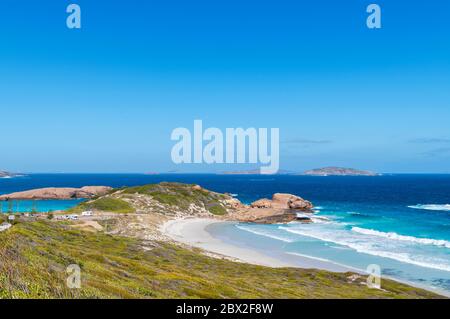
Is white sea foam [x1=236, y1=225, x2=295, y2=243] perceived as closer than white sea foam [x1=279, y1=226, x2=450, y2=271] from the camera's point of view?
No

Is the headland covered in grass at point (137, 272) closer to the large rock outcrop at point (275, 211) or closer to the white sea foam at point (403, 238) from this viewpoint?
the white sea foam at point (403, 238)

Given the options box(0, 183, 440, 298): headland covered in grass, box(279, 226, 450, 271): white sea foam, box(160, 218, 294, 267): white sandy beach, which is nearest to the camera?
box(0, 183, 440, 298): headland covered in grass

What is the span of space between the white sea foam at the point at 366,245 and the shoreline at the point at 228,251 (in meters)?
9.95

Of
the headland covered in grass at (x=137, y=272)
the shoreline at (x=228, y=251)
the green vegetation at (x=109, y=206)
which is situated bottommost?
the shoreline at (x=228, y=251)

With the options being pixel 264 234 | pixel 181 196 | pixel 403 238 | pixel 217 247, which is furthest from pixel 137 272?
pixel 181 196

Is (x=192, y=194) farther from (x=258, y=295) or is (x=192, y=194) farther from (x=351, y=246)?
(x=258, y=295)

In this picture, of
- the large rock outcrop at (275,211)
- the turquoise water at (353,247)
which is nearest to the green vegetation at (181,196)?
the large rock outcrop at (275,211)

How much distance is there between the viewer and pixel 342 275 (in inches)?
1599

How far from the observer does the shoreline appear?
4894cm

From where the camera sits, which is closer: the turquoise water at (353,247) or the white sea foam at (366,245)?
the turquoise water at (353,247)

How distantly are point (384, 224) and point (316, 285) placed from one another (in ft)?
194

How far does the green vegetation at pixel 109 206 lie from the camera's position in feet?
319

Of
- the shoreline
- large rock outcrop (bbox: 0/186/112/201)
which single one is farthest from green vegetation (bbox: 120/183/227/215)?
large rock outcrop (bbox: 0/186/112/201)

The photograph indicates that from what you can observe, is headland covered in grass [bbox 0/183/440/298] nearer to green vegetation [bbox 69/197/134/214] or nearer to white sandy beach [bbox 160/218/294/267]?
white sandy beach [bbox 160/218/294/267]
